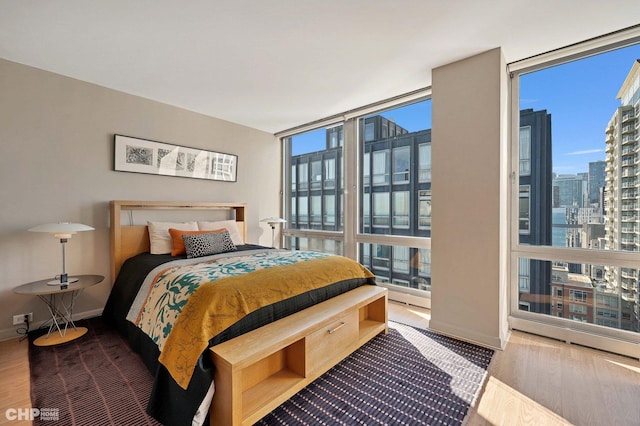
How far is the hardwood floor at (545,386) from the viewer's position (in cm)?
154

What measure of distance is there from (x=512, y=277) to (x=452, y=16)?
229 cm

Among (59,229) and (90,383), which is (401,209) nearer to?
(90,383)

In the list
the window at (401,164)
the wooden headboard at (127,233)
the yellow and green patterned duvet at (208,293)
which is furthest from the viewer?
the window at (401,164)

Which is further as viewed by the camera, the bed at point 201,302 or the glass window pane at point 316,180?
the glass window pane at point 316,180

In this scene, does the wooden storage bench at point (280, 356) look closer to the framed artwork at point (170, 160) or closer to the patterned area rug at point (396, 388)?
the patterned area rug at point (396, 388)

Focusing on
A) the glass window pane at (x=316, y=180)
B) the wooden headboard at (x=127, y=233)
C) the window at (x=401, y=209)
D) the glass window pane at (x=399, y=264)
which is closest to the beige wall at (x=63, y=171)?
the wooden headboard at (x=127, y=233)

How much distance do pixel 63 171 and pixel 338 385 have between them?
3196mm

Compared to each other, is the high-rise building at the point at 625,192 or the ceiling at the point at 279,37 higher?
the ceiling at the point at 279,37

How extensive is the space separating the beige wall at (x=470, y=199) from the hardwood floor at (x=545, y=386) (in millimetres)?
312

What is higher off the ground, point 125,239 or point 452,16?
point 452,16

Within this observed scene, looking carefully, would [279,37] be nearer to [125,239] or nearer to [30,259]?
[125,239]

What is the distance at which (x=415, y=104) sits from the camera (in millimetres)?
3363

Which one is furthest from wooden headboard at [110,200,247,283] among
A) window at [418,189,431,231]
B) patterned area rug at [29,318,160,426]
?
window at [418,189,431,231]

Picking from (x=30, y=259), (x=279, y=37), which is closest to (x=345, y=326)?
(x=279, y=37)
